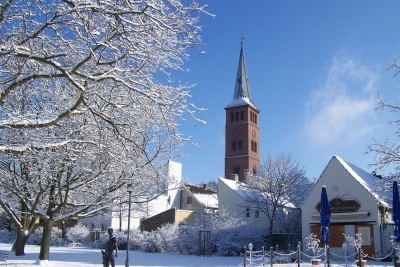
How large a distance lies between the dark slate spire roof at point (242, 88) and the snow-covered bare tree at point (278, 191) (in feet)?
152

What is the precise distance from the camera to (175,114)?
1010cm

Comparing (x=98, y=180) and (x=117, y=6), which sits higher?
(x=117, y=6)

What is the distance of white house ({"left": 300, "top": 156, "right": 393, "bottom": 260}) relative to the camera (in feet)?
82.5

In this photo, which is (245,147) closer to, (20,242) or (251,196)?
(251,196)

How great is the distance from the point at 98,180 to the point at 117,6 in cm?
1078

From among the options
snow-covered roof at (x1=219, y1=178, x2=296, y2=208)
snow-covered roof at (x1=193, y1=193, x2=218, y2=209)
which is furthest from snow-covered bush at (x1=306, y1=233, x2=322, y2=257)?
snow-covered roof at (x1=193, y1=193, x2=218, y2=209)

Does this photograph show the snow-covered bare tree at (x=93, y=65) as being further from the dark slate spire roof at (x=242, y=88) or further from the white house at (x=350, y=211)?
the dark slate spire roof at (x=242, y=88)

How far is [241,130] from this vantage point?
80.9m

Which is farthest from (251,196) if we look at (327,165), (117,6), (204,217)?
(117,6)

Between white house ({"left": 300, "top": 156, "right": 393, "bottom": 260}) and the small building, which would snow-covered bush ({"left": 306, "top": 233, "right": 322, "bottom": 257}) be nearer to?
white house ({"left": 300, "top": 156, "right": 393, "bottom": 260})

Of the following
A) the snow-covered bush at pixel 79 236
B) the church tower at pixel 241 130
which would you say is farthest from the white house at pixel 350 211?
the church tower at pixel 241 130

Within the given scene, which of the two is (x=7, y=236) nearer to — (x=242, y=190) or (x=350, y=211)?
(x=242, y=190)

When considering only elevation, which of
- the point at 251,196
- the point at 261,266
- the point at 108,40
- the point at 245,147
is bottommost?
the point at 261,266

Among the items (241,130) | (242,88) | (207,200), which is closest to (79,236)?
(207,200)
